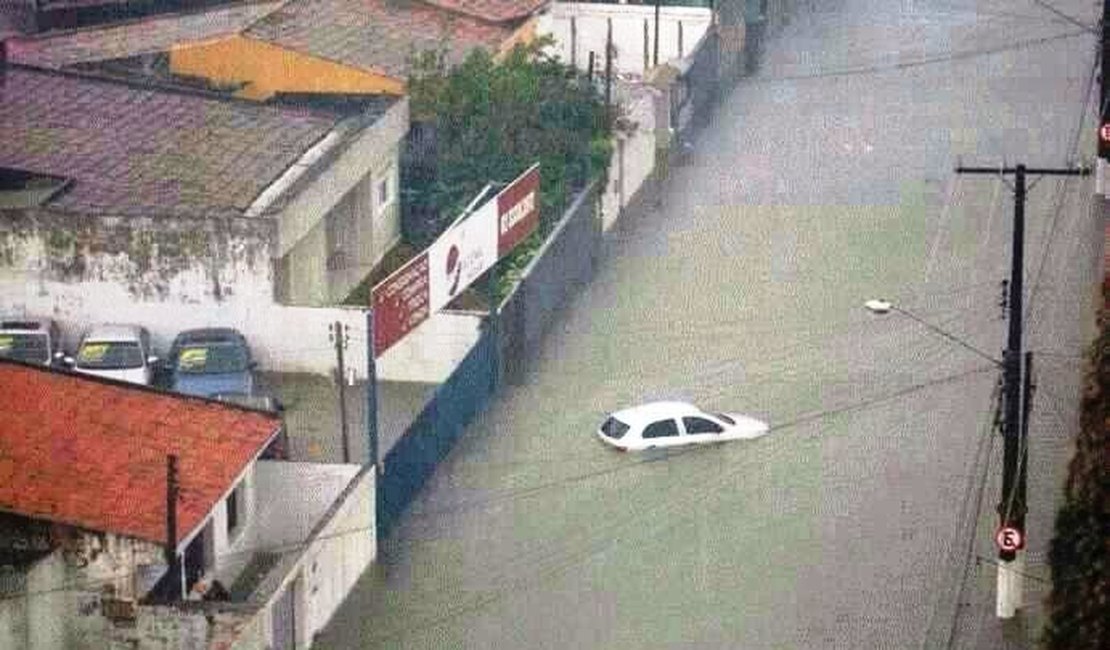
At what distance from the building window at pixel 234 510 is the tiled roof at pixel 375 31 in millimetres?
13981

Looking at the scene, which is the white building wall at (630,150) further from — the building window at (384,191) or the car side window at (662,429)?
the car side window at (662,429)

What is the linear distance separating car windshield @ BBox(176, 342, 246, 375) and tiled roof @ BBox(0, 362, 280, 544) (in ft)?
13.6

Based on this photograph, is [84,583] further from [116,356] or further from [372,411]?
[116,356]

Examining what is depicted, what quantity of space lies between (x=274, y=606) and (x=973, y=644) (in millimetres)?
5995

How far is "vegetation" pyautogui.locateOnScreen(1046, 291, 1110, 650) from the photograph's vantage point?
1888cm

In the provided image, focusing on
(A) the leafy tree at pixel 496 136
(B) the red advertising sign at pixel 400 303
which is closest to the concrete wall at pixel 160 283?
(B) the red advertising sign at pixel 400 303

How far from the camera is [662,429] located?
28922mm

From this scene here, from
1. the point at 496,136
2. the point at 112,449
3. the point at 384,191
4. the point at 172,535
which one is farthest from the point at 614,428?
the point at 496,136

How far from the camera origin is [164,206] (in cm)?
3105

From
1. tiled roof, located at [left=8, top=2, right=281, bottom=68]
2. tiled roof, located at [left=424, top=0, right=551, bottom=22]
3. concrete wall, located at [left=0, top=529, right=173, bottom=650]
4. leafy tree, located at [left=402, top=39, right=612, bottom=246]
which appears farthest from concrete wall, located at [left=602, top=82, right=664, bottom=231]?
concrete wall, located at [left=0, top=529, right=173, bottom=650]

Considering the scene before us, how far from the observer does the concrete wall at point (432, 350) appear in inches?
1206

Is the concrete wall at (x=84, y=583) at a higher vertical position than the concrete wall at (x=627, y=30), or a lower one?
lower

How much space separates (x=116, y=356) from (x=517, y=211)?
4887 mm

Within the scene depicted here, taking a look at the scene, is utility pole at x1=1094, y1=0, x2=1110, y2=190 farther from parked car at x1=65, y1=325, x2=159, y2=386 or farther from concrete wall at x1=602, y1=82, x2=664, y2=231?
parked car at x1=65, y1=325, x2=159, y2=386
